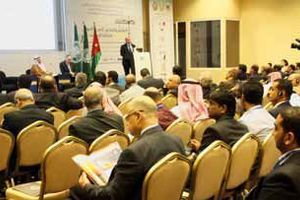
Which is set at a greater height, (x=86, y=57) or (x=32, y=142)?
(x=86, y=57)

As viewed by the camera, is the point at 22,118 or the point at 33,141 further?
the point at 22,118

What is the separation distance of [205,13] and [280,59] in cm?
305

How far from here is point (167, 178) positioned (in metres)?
2.75

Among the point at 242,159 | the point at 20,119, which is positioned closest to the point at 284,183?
the point at 242,159

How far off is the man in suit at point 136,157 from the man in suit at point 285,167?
0.66 meters

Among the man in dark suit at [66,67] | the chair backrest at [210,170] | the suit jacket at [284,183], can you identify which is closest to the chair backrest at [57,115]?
the chair backrest at [210,170]

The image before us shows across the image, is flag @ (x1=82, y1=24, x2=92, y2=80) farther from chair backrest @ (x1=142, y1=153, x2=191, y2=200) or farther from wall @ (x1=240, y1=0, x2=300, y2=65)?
chair backrest @ (x1=142, y1=153, x2=191, y2=200)

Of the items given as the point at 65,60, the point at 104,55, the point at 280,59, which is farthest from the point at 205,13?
the point at 65,60

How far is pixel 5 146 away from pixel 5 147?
0.04ft

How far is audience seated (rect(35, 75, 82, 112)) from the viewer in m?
6.00

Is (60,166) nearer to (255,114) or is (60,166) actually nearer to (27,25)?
(255,114)

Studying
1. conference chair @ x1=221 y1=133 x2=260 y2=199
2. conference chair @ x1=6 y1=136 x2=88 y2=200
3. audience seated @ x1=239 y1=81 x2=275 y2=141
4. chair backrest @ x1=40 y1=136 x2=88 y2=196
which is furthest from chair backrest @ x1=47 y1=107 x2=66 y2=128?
conference chair @ x1=221 y1=133 x2=260 y2=199

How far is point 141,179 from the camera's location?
8.75 ft

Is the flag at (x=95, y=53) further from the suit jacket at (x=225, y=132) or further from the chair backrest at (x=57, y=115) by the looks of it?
the suit jacket at (x=225, y=132)
